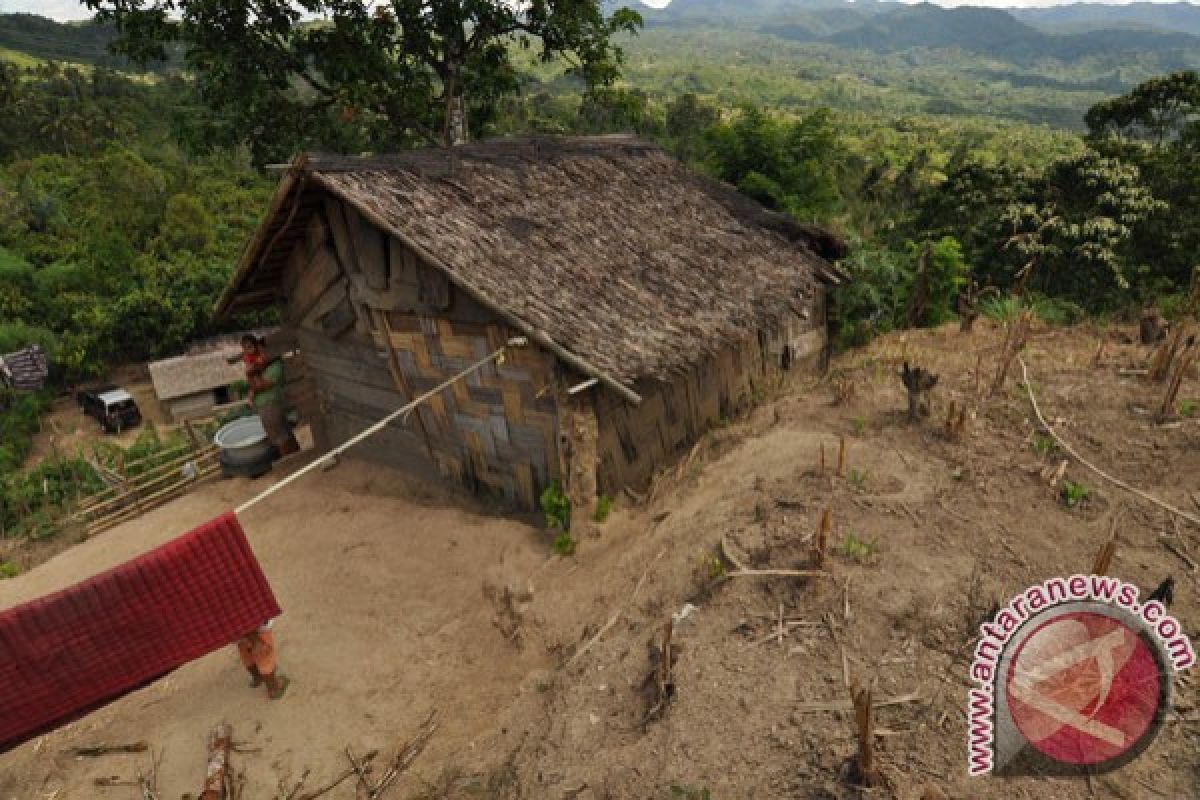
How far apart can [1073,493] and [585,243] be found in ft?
17.8

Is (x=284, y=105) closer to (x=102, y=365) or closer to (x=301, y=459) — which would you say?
(x=301, y=459)

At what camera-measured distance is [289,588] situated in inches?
267

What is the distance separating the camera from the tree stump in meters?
6.65

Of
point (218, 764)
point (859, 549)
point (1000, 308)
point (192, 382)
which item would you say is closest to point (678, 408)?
point (859, 549)

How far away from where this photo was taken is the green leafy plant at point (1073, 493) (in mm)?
5324

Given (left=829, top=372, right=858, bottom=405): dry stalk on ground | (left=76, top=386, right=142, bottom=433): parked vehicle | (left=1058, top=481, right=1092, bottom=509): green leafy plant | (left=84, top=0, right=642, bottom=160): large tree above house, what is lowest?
(left=76, top=386, right=142, bottom=433): parked vehicle

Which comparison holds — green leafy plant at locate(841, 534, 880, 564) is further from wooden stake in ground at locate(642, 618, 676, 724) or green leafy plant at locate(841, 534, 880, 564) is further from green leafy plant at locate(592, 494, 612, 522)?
green leafy plant at locate(592, 494, 612, 522)

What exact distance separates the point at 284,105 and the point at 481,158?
6.29 meters

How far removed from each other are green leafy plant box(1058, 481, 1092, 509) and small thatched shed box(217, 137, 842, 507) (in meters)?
3.40

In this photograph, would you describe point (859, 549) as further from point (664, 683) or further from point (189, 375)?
point (189, 375)

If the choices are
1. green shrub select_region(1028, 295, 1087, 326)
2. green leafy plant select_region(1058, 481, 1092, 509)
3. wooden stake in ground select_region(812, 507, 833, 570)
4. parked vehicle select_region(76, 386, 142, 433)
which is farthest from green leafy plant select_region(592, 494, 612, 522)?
parked vehicle select_region(76, 386, 142, 433)

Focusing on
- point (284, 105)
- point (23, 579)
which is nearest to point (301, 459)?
point (23, 579)

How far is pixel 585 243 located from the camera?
802cm

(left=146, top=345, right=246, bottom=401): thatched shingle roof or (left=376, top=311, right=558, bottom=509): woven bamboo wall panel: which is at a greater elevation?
(left=376, top=311, right=558, bottom=509): woven bamboo wall panel
